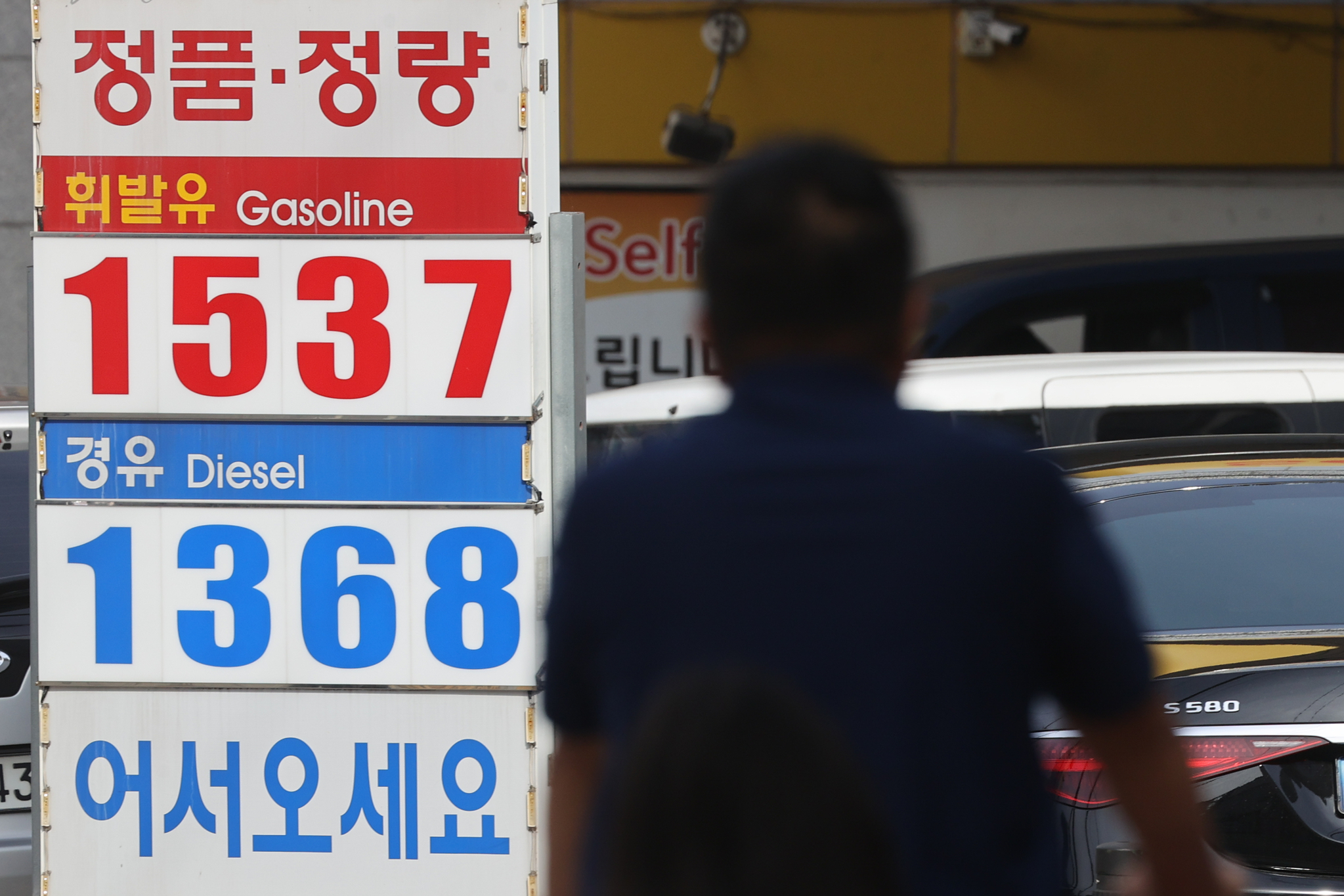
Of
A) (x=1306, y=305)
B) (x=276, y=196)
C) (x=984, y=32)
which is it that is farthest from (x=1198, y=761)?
(x=984, y=32)

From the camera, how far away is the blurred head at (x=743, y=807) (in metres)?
1.12

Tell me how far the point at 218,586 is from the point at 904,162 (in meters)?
8.75

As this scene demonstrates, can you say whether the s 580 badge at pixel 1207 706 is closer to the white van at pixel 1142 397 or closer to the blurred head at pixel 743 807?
the blurred head at pixel 743 807

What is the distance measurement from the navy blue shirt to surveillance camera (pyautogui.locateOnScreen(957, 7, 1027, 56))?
10.2 metres

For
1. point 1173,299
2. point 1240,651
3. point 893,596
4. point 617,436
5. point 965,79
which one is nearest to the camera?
point 893,596

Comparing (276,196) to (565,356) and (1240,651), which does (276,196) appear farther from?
(1240,651)

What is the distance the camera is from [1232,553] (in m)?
3.35

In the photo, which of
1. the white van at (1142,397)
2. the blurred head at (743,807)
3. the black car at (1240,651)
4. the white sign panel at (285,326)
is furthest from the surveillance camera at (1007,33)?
the blurred head at (743,807)

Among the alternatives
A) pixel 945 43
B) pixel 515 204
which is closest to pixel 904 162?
pixel 945 43

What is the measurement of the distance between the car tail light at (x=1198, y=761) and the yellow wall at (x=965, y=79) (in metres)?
8.79

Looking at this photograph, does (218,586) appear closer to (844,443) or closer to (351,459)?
(351,459)

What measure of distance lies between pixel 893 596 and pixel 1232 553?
7.43 ft

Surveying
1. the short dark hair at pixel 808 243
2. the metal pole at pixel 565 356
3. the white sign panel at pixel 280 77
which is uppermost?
the white sign panel at pixel 280 77

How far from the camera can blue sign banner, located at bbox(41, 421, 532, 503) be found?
3598 mm
